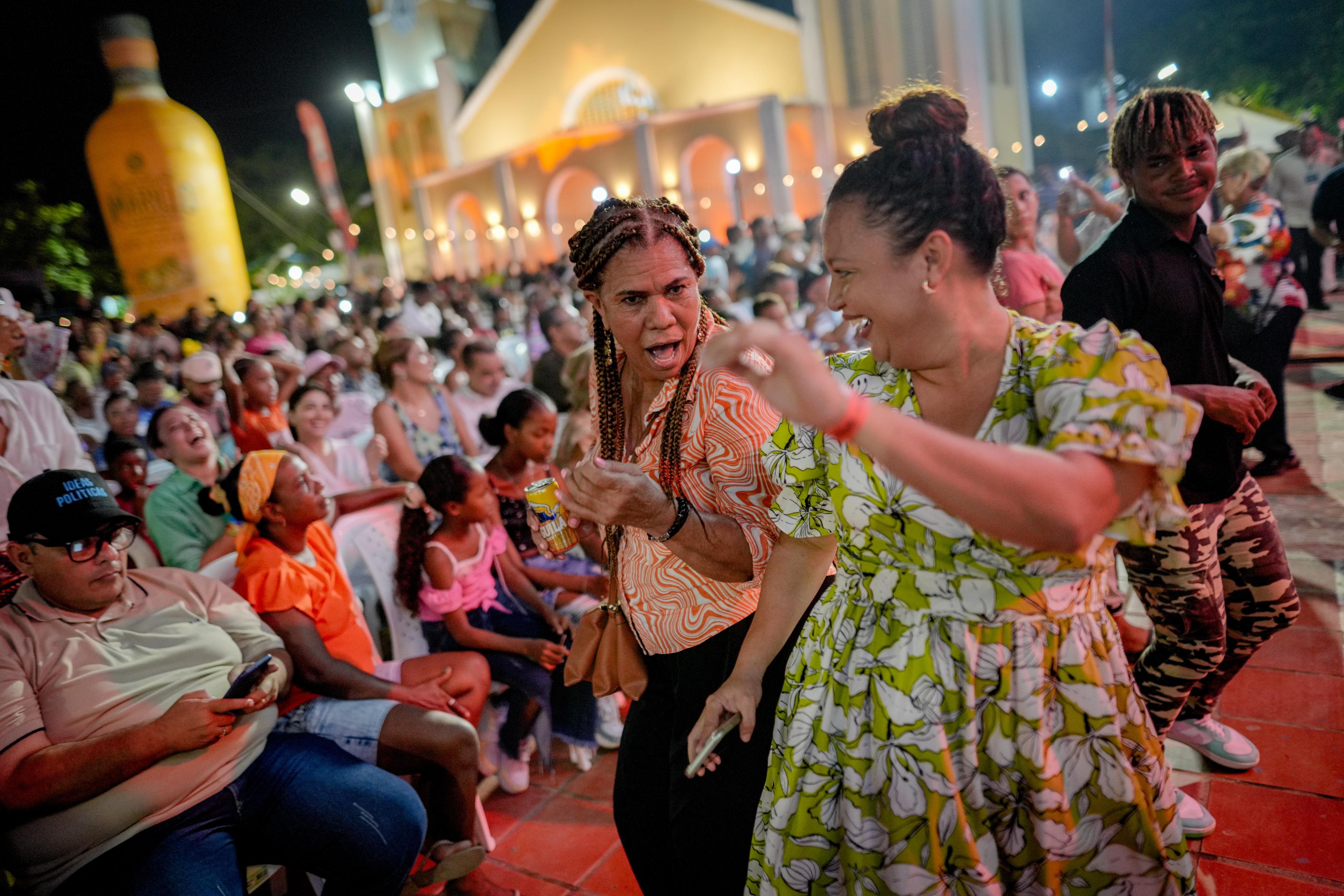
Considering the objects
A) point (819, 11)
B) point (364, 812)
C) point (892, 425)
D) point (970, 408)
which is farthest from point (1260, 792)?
point (819, 11)

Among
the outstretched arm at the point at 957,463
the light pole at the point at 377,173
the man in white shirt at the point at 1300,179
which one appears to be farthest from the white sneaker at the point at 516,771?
the light pole at the point at 377,173

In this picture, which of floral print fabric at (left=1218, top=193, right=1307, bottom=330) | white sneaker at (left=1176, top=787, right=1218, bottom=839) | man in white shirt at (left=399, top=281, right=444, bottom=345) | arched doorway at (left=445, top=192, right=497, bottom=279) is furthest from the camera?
arched doorway at (left=445, top=192, right=497, bottom=279)

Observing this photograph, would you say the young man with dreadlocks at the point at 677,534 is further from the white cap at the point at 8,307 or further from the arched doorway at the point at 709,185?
the arched doorway at the point at 709,185

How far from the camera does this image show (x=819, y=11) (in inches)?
844

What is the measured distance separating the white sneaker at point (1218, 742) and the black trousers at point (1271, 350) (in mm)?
2500

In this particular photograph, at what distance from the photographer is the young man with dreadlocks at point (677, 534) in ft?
5.38

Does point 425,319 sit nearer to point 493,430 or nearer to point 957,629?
point 493,430

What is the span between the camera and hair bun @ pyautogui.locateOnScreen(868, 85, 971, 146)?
128 cm

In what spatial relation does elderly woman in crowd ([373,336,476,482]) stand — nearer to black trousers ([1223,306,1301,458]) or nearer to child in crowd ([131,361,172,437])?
child in crowd ([131,361,172,437])

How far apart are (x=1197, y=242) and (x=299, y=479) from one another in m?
2.95

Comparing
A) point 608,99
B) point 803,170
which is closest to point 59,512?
point 803,170

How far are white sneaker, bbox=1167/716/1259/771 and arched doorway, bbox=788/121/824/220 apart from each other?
939 inches

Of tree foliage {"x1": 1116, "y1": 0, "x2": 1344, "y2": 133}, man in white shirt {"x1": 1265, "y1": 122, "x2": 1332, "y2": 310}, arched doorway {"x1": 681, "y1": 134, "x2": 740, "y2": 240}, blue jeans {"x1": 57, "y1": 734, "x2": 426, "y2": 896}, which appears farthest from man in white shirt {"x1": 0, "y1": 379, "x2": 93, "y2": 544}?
arched doorway {"x1": 681, "y1": 134, "x2": 740, "y2": 240}

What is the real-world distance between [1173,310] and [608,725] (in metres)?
2.54
